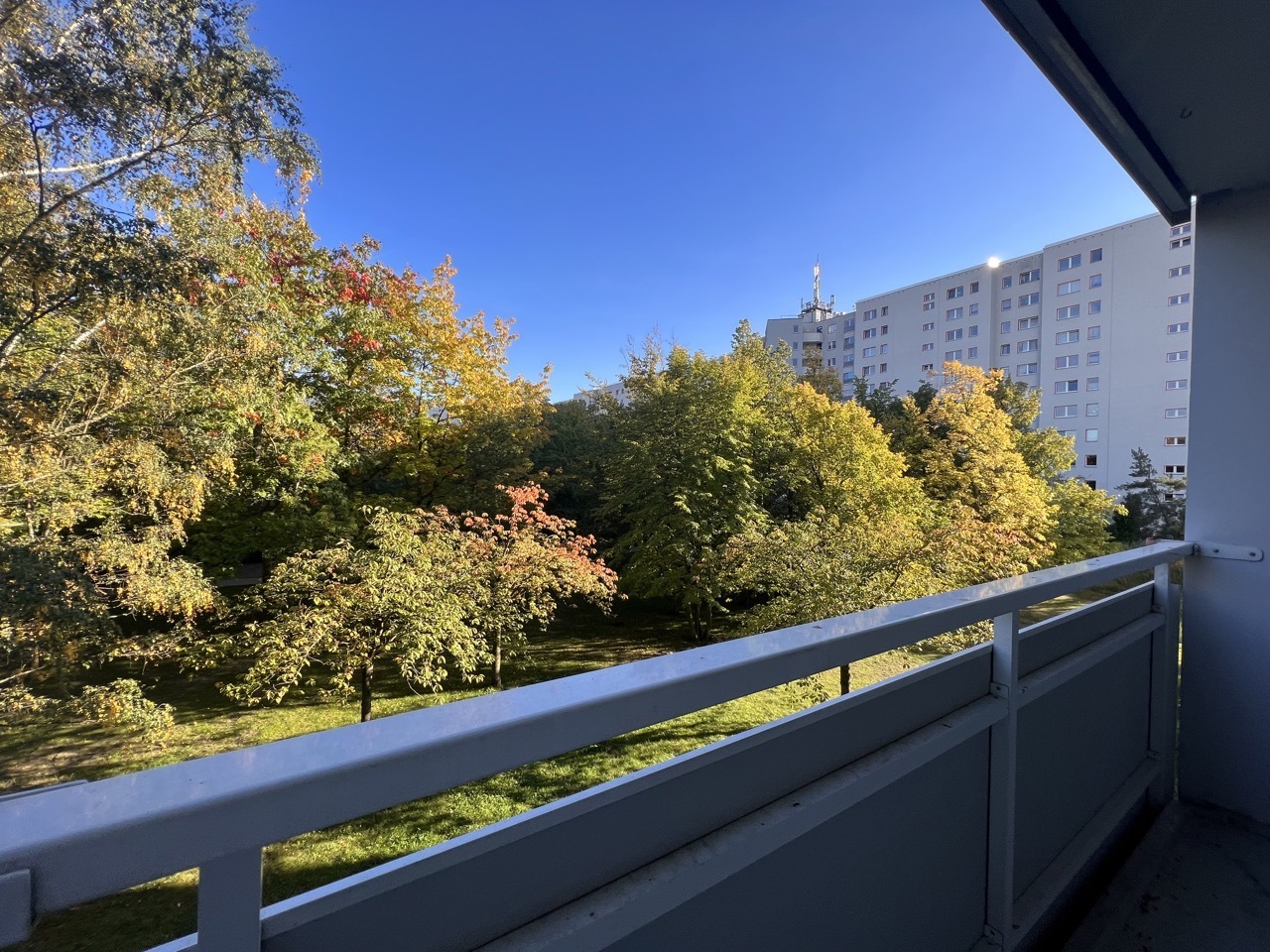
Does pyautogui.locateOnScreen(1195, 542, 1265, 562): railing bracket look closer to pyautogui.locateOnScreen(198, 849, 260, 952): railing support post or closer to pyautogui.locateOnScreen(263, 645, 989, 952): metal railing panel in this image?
pyautogui.locateOnScreen(263, 645, 989, 952): metal railing panel

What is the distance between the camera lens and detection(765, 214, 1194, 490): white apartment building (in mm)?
16484

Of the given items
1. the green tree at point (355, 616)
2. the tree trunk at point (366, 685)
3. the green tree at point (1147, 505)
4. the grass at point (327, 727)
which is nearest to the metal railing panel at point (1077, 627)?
the grass at point (327, 727)

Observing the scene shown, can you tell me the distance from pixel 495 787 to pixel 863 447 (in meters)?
7.34

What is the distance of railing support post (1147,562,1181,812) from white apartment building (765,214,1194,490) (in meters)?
12.3

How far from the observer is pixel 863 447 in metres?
9.06

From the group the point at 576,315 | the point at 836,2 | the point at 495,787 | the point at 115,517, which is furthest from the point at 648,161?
the point at 495,787

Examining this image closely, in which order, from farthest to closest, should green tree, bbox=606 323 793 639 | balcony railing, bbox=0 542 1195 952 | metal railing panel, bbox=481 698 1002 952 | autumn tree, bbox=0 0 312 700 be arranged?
green tree, bbox=606 323 793 639
autumn tree, bbox=0 0 312 700
metal railing panel, bbox=481 698 1002 952
balcony railing, bbox=0 542 1195 952

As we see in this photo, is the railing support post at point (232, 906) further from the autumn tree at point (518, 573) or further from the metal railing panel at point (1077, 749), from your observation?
the autumn tree at point (518, 573)

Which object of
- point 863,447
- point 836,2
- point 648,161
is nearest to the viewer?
point 836,2

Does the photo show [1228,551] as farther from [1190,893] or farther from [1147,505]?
[1147,505]

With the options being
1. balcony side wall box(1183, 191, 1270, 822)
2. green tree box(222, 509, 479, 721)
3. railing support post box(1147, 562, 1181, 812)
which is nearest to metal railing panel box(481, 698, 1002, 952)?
railing support post box(1147, 562, 1181, 812)

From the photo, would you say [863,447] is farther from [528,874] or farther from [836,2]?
[528,874]

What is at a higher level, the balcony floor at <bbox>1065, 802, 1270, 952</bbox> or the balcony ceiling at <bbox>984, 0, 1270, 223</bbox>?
the balcony ceiling at <bbox>984, 0, 1270, 223</bbox>

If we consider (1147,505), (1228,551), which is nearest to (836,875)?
(1228,551)
